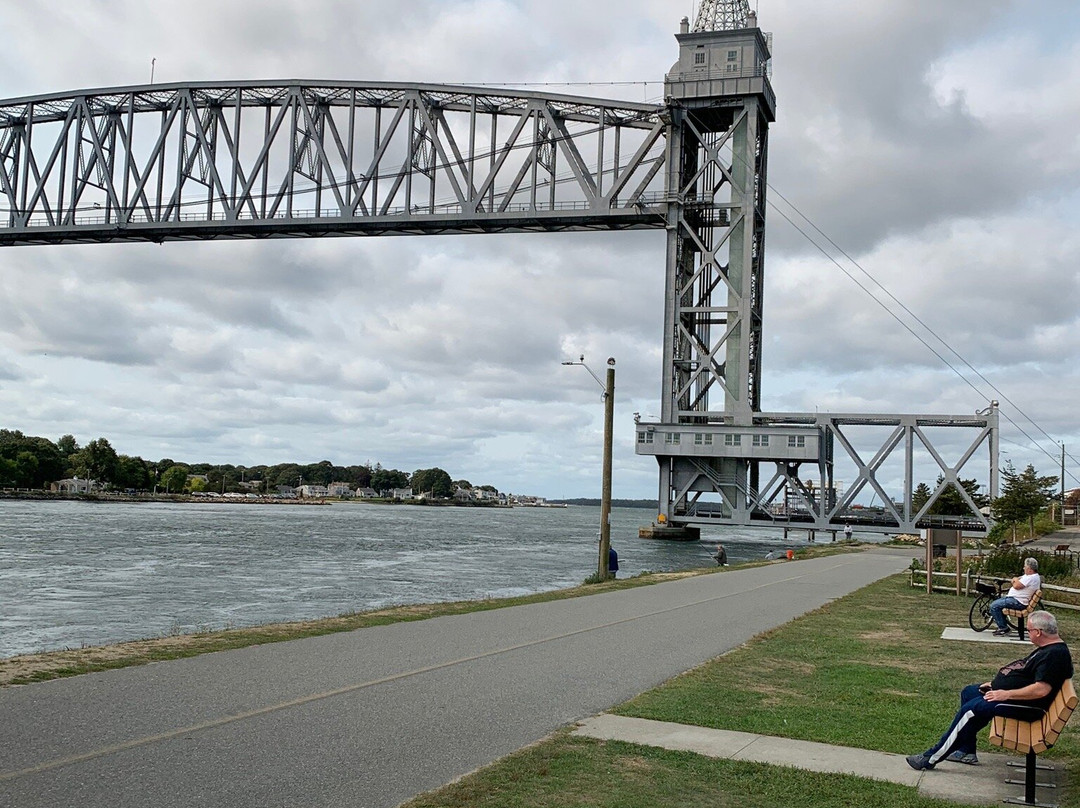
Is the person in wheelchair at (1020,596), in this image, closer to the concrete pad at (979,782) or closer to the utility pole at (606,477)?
the concrete pad at (979,782)

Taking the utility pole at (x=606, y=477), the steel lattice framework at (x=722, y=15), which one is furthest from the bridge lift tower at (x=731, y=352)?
the utility pole at (x=606, y=477)

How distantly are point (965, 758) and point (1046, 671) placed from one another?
4.35 feet

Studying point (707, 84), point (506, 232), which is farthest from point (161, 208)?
point (707, 84)

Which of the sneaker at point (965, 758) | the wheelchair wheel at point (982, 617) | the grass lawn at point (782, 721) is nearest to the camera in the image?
the grass lawn at point (782, 721)

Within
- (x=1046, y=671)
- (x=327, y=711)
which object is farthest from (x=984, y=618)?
(x=327, y=711)

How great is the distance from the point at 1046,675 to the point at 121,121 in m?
87.7

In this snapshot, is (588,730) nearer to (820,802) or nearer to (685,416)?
(820,802)

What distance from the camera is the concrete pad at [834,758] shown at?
28.1ft

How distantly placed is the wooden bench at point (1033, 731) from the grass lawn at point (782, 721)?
0.37m

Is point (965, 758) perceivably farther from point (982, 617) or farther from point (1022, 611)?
point (982, 617)

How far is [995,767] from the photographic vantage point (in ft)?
30.5

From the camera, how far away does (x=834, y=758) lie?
9.45m

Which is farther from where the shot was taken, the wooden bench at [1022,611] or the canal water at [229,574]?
the canal water at [229,574]

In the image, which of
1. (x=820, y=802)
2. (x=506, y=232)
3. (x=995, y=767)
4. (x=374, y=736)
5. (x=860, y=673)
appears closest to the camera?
(x=820, y=802)
